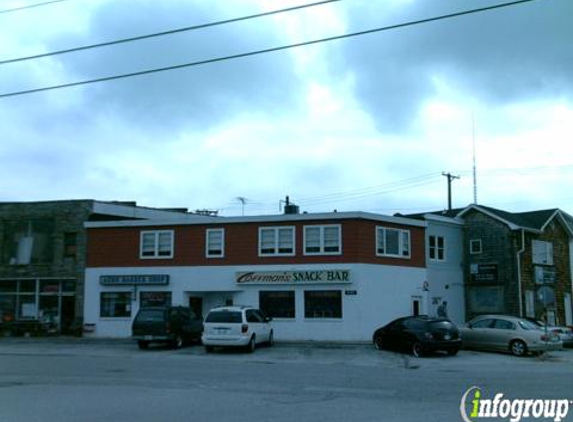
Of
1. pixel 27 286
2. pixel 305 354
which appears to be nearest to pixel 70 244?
pixel 27 286

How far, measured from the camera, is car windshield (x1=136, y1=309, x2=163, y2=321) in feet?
87.8

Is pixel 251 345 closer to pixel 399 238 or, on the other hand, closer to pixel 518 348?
pixel 518 348

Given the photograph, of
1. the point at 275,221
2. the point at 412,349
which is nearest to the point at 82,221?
the point at 275,221

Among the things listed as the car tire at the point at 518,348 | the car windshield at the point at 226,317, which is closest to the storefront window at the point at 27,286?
the car windshield at the point at 226,317

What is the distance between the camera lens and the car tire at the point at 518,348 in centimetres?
2492

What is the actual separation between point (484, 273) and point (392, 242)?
6.82 meters

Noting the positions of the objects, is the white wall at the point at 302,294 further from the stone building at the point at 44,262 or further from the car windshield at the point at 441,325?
the car windshield at the point at 441,325

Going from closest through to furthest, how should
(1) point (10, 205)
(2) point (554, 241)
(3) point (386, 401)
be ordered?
(3) point (386, 401), (1) point (10, 205), (2) point (554, 241)

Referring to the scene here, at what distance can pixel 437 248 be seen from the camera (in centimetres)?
3750

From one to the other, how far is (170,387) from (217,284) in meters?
19.5

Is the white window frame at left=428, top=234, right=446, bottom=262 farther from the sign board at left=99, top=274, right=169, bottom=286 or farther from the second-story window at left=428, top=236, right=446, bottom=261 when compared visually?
the sign board at left=99, top=274, right=169, bottom=286

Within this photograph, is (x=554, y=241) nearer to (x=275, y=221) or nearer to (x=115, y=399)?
(x=275, y=221)

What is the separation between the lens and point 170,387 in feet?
49.2

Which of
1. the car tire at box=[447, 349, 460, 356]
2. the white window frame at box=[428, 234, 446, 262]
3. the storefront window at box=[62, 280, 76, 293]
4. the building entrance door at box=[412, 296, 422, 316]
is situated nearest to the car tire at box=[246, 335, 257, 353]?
the car tire at box=[447, 349, 460, 356]
